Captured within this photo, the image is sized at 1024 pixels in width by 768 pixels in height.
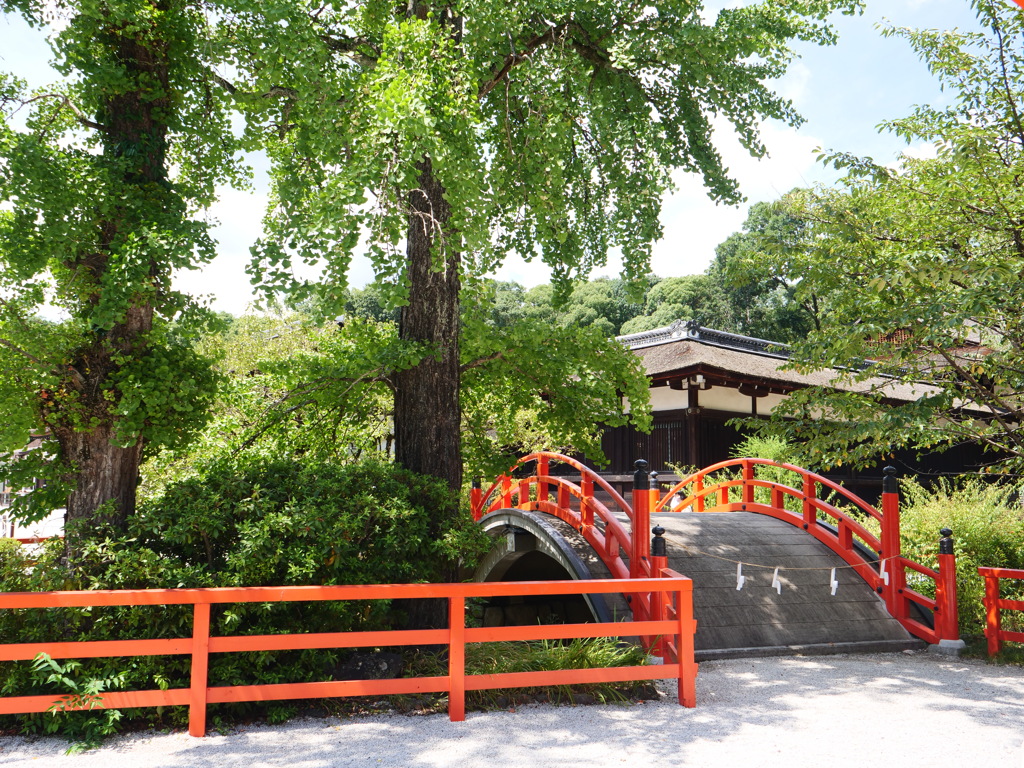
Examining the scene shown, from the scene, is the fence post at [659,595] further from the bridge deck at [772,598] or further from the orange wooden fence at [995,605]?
the orange wooden fence at [995,605]

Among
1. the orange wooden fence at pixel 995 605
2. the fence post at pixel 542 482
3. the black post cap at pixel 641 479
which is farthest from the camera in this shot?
the fence post at pixel 542 482

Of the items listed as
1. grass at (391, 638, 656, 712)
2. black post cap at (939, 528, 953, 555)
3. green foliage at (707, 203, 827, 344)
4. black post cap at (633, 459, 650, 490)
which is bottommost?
grass at (391, 638, 656, 712)

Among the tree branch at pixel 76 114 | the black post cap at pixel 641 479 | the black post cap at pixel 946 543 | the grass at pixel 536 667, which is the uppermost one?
the tree branch at pixel 76 114

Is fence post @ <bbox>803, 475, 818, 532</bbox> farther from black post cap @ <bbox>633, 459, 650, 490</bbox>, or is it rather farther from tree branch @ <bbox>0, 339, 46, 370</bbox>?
tree branch @ <bbox>0, 339, 46, 370</bbox>

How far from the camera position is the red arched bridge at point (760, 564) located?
8430mm

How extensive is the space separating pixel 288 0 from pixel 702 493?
968 centimetres

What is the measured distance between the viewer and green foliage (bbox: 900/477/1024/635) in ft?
32.0

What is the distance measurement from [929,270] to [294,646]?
6081 mm

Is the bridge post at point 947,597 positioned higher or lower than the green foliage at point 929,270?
lower

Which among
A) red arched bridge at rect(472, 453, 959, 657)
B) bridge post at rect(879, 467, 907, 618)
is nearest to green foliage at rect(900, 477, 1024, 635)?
red arched bridge at rect(472, 453, 959, 657)

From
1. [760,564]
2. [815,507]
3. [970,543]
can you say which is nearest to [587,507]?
Result: [760,564]

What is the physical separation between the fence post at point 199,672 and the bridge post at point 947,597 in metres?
7.54

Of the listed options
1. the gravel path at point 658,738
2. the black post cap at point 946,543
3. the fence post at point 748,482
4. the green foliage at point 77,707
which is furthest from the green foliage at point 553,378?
the green foliage at point 77,707

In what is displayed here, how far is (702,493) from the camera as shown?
1305 centimetres
